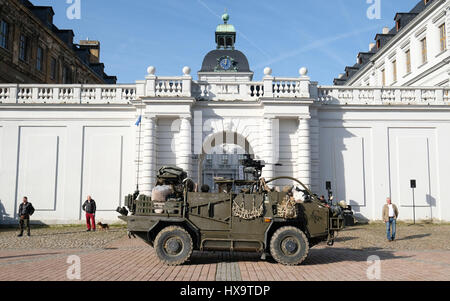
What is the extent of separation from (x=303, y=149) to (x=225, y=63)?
2320 cm

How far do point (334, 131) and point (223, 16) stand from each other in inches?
1188

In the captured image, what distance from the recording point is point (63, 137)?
17.9 metres

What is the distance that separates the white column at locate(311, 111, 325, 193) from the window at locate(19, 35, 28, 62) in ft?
68.4

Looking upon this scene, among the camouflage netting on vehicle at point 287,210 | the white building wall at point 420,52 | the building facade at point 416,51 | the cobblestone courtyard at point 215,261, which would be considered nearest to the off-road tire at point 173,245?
the cobblestone courtyard at point 215,261

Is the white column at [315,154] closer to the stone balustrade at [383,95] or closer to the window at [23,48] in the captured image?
the stone balustrade at [383,95]

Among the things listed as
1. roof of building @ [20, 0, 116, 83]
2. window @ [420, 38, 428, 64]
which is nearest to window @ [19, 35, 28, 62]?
roof of building @ [20, 0, 116, 83]

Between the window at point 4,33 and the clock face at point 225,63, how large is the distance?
18653 millimetres

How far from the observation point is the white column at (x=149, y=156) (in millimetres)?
16625

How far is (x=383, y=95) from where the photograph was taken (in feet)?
60.0

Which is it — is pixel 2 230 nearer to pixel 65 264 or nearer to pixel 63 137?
pixel 63 137

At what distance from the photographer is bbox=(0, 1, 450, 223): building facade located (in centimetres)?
1711

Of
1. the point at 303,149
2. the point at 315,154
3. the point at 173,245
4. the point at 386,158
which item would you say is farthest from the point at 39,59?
the point at 173,245

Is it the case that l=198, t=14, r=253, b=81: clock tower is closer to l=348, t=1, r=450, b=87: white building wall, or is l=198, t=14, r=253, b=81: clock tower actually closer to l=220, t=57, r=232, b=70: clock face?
l=220, t=57, r=232, b=70: clock face
